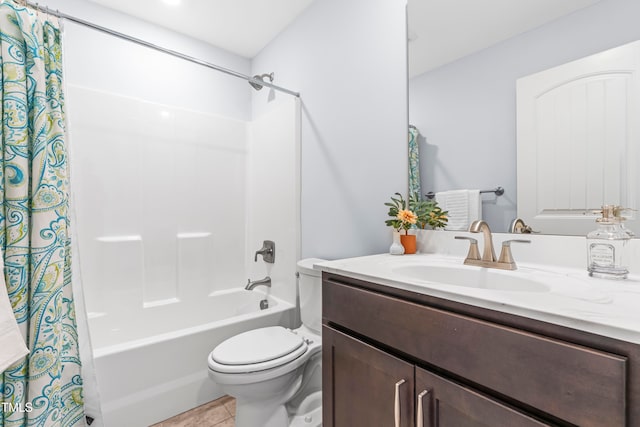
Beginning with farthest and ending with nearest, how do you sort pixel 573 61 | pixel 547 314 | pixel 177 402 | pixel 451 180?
pixel 177 402 → pixel 451 180 → pixel 573 61 → pixel 547 314

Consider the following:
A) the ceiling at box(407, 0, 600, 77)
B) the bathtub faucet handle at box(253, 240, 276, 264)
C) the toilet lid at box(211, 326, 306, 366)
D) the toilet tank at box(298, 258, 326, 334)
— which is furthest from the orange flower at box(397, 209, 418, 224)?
the bathtub faucet handle at box(253, 240, 276, 264)

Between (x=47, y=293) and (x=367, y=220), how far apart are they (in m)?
1.37

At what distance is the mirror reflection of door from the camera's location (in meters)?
0.84

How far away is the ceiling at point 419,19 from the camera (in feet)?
3.46

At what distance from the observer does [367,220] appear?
5.11ft

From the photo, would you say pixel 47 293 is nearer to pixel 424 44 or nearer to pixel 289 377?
pixel 289 377

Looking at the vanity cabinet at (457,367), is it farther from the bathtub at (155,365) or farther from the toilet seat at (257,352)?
the bathtub at (155,365)

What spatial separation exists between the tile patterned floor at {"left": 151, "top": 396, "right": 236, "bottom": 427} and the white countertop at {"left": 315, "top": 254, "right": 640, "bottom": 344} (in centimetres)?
110

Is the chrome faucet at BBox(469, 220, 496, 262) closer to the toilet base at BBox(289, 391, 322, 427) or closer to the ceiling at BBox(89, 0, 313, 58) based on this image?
the toilet base at BBox(289, 391, 322, 427)

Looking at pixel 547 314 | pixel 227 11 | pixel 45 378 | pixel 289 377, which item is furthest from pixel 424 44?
pixel 45 378

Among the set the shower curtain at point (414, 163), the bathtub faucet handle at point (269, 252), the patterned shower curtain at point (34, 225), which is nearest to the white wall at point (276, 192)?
the bathtub faucet handle at point (269, 252)

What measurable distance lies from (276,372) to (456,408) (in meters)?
0.80

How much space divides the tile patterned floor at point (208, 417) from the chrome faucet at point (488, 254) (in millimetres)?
1430

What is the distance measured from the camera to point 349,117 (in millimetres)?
1656
